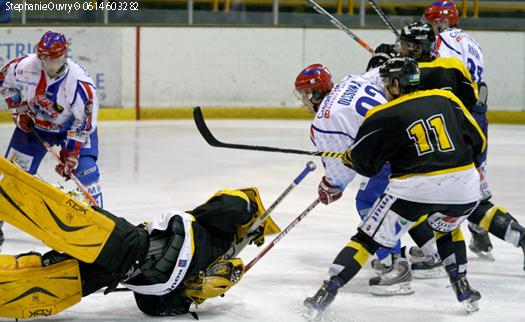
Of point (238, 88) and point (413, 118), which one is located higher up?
point (413, 118)

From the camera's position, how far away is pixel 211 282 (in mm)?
3887

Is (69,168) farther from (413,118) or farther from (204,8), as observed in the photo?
(204,8)

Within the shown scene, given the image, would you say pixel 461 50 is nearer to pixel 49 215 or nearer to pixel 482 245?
pixel 482 245

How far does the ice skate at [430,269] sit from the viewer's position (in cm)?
471

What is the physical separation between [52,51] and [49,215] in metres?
1.70

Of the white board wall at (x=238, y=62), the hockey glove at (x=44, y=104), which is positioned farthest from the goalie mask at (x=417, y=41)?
the white board wall at (x=238, y=62)

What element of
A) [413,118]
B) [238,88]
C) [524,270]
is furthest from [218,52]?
[413,118]

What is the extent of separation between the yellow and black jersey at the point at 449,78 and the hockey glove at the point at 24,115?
6.69 feet

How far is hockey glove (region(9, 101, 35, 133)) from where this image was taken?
5297mm

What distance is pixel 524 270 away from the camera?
482 centimetres

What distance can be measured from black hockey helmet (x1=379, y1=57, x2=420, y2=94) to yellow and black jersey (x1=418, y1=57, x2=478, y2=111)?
736mm

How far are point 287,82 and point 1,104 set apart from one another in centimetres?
301

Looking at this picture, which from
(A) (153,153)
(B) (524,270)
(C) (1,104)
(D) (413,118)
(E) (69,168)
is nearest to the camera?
(D) (413,118)

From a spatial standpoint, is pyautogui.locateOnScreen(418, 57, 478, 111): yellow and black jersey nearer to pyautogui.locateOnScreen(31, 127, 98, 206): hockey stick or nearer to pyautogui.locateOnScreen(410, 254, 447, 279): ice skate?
pyautogui.locateOnScreen(410, 254, 447, 279): ice skate
